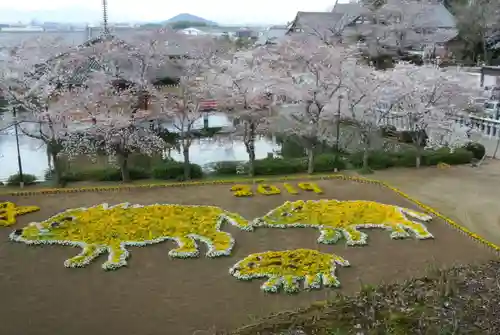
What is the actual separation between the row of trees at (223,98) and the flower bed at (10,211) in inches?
96.8

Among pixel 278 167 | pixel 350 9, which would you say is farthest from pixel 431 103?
pixel 350 9

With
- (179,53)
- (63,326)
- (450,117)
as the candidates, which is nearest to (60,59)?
(179,53)

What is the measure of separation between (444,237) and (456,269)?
5.48m

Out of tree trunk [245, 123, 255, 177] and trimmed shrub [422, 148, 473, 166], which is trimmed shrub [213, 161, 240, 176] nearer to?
tree trunk [245, 123, 255, 177]

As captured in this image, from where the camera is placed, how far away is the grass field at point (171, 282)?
9.40 meters

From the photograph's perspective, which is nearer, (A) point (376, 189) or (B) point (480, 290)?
(B) point (480, 290)

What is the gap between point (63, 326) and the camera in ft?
30.2

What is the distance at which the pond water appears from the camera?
68.4 ft

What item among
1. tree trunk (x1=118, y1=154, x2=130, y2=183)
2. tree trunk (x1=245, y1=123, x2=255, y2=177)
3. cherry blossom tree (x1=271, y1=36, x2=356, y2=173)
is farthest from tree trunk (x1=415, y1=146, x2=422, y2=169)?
tree trunk (x1=118, y1=154, x2=130, y2=183)

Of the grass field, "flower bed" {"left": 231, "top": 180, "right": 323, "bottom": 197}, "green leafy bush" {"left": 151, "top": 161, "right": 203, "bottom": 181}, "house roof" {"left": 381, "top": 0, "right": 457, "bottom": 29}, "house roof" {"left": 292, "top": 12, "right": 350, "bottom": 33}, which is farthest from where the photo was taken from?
"house roof" {"left": 292, "top": 12, "right": 350, "bottom": 33}

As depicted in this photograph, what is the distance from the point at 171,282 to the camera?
10.8 metres

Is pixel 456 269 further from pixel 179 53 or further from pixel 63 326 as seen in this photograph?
pixel 179 53

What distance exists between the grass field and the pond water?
7.04m

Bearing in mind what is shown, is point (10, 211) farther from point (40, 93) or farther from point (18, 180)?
point (40, 93)
